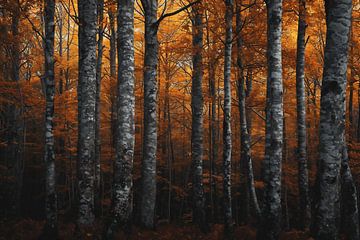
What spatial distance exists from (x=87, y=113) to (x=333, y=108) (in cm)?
623

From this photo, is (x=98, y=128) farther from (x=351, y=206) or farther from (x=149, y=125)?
(x=351, y=206)

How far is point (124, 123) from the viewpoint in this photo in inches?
264

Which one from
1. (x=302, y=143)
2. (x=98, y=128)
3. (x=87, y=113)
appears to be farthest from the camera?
(x=98, y=128)

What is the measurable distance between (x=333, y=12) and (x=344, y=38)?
0.44 m

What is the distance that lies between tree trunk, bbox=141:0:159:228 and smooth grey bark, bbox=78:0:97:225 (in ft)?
5.62

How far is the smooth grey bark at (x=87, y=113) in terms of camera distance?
319 inches

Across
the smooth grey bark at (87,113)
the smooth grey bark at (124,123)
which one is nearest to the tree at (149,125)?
the smooth grey bark at (87,113)

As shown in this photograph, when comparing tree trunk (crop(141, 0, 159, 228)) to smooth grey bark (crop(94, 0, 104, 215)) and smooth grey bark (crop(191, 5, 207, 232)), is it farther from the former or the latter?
smooth grey bark (crop(94, 0, 104, 215))

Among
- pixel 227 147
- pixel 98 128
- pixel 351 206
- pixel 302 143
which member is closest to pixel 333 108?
pixel 351 206

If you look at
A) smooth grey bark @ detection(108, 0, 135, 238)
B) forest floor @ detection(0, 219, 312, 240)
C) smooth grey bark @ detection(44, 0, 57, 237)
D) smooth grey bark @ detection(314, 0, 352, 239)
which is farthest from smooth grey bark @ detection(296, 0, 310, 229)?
smooth grey bark @ detection(44, 0, 57, 237)

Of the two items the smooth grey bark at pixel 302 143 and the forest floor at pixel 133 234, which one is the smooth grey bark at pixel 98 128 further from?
the smooth grey bark at pixel 302 143

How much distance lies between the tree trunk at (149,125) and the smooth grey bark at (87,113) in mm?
1712

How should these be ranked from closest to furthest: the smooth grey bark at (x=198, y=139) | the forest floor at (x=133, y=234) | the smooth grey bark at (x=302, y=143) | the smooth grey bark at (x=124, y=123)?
the smooth grey bark at (x=124, y=123)
the forest floor at (x=133, y=234)
the smooth grey bark at (x=302, y=143)
the smooth grey bark at (x=198, y=139)

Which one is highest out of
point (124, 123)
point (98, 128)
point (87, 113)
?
point (87, 113)
